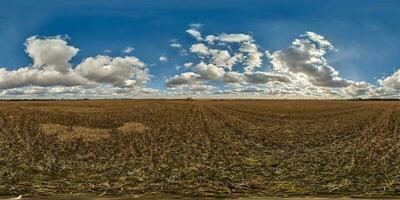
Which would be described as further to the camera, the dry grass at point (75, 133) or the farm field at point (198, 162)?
the dry grass at point (75, 133)

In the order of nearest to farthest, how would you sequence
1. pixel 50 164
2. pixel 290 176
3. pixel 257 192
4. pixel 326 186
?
pixel 257 192, pixel 326 186, pixel 290 176, pixel 50 164

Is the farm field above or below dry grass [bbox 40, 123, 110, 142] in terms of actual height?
below

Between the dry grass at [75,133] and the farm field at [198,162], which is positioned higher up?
the dry grass at [75,133]

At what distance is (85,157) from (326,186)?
→ 838 cm

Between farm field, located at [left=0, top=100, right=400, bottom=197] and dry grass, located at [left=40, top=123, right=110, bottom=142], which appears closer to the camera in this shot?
farm field, located at [left=0, top=100, right=400, bottom=197]

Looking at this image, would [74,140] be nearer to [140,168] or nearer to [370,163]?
[140,168]

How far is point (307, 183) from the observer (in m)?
11.1

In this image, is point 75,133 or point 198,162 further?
point 75,133

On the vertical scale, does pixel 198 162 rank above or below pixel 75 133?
below

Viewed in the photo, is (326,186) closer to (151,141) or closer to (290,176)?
(290,176)

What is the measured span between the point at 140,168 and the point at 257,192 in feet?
15.2

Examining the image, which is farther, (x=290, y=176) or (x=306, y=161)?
(x=306, y=161)

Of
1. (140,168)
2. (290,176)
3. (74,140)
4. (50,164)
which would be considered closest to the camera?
(290,176)

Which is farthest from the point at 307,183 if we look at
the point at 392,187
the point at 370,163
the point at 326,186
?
the point at 370,163
